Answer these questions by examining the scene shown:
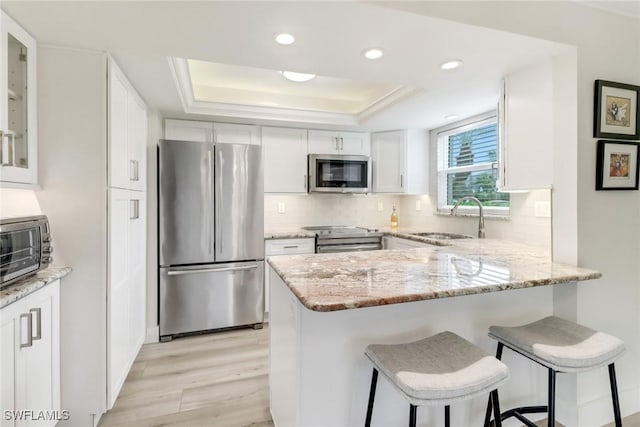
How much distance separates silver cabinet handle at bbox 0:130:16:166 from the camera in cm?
134

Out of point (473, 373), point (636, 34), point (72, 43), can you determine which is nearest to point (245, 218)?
point (72, 43)

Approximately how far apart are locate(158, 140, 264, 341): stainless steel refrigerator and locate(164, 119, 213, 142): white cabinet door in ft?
1.43

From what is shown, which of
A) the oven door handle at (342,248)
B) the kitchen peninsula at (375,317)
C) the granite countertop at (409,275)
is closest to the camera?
the granite countertop at (409,275)

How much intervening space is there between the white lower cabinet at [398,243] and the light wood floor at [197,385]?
64.6 inches

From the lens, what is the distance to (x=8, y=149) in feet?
4.53

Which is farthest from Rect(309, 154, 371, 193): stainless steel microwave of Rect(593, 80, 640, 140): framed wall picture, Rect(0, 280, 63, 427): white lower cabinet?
Rect(0, 280, 63, 427): white lower cabinet

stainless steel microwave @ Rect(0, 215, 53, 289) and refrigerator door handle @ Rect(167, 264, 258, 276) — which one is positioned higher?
stainless steel microwave @ Rect(0, 215, 53, 289)

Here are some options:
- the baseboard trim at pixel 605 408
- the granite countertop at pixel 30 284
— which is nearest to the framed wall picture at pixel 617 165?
the baseboard trim at pixel 605 408

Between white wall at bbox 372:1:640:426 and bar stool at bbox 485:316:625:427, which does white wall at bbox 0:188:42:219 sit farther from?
white wall at bbox 372:1:640:426

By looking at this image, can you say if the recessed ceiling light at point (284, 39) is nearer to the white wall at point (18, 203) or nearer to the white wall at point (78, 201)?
the white wall at point (78, 201)

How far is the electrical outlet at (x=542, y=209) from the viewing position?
7.79ft

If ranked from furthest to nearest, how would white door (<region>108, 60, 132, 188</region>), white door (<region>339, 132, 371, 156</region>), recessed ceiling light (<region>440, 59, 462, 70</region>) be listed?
white door (<region>339, 132, 371, 156</region>) < recessed ceiling light (<region>440, 59, 462, 70</region>) < white door (<region>108, 60, 132, 188</region>)

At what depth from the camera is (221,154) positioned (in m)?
2.93

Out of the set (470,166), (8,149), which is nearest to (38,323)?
(8,149)
